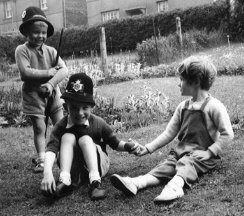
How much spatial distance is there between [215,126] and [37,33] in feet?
7.43

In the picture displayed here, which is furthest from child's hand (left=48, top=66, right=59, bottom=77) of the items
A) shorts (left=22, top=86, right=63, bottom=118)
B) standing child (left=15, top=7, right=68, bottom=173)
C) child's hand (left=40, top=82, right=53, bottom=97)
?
shorts (left=22, top=86, right=63, bottom=118)

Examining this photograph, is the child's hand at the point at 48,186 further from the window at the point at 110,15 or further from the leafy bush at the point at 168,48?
the window at the point at 110,15

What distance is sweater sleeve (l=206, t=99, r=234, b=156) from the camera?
146 inches

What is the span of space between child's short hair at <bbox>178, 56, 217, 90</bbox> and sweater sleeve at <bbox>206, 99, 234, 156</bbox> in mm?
261

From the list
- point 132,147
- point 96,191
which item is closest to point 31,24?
→ point 132,147

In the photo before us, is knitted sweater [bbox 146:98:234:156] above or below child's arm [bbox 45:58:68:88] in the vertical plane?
below

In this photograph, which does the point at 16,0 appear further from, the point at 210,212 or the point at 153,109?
the point at 210,212

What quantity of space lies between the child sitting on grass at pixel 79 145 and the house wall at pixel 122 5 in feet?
76.6

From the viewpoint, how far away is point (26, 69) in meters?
4.71

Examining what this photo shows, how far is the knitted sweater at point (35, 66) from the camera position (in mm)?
4730

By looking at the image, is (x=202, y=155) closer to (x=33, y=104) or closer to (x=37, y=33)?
(x=33, y=104)

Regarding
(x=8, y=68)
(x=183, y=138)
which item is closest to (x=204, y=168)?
(x=183, y=138)

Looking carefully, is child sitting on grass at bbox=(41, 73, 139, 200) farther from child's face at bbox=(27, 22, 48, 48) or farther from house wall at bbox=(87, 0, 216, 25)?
house wall at bbox=(87, 0, 216, 25)

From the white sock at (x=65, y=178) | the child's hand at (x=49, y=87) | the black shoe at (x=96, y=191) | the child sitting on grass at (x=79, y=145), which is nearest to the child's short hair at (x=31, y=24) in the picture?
the child's hand at (x=49, y=87)
